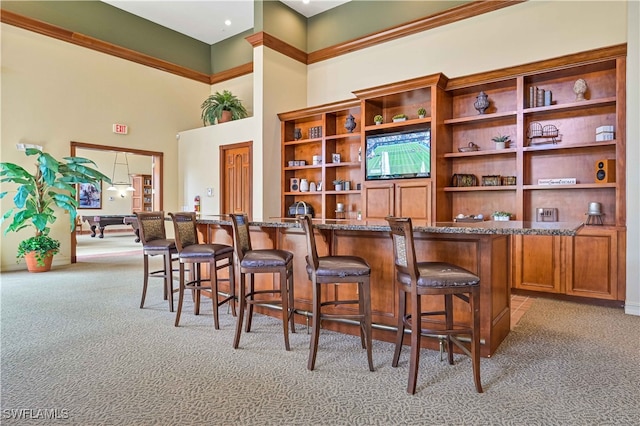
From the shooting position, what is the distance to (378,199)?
539cm

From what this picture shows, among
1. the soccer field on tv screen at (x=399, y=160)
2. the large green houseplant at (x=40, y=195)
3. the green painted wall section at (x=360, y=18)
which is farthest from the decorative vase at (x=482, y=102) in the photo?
the large green houseplant at (x=40, y=195)

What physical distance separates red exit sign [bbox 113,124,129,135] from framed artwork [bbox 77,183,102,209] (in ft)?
25.3

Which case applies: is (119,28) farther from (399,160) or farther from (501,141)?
(501,141)

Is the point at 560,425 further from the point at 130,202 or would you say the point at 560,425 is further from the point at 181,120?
the point at 130,202

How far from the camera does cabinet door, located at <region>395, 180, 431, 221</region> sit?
16.1 ft

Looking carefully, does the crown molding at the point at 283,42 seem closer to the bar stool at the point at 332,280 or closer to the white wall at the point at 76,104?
the white wall at the point at 76,104

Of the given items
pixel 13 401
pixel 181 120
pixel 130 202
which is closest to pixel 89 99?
pixel 181 120

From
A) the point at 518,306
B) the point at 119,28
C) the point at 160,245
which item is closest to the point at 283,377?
the point at 160,245

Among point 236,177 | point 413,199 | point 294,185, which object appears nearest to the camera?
point 413,199

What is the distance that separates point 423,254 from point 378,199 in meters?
2.68

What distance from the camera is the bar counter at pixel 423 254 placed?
249 centimetres

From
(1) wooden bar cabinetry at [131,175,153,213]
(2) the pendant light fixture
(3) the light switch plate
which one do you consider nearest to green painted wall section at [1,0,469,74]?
(3) the light switch plate

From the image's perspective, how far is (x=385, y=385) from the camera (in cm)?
220

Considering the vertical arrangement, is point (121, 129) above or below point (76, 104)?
below
